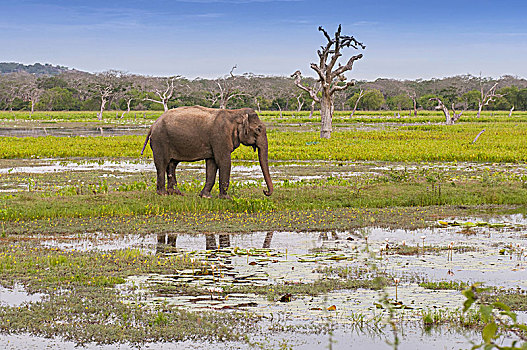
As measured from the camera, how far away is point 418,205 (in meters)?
15.7

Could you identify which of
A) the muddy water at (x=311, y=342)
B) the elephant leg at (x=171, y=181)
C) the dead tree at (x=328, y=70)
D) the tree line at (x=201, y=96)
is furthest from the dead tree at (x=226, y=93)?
the muddy water at (x=311, y=342)

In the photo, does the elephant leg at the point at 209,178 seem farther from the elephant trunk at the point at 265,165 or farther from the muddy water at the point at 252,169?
the muddy water at the point at 252,169

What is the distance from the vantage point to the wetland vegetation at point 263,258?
7039 millimetres

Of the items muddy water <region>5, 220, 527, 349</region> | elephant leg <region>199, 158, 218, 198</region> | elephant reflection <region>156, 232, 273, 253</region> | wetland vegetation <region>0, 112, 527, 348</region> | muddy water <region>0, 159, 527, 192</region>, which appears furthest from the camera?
muddy water <region>0, 159, 527, 192</region>

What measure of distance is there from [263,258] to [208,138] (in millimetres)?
6126

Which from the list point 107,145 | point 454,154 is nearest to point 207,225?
point 454,154

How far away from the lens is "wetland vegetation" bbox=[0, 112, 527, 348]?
23.1 feet

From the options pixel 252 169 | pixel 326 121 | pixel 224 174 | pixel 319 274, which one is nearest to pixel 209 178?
pixel 224 174

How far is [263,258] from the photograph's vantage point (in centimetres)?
1003

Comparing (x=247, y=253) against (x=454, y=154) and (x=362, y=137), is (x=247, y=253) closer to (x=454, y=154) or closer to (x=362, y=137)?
(x=454, y=154)

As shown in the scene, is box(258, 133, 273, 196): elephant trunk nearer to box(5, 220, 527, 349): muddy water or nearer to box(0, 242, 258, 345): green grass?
box(5, 220, 527, 349): muddy water

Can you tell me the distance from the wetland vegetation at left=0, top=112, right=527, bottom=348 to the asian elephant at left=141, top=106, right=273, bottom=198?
808 mm

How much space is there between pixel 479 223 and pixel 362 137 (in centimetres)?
2654

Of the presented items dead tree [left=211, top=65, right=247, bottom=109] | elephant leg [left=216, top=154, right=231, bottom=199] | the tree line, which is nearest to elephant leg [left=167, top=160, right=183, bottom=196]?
elephant leg [left=216, top=154, right=231, bottom=199]
